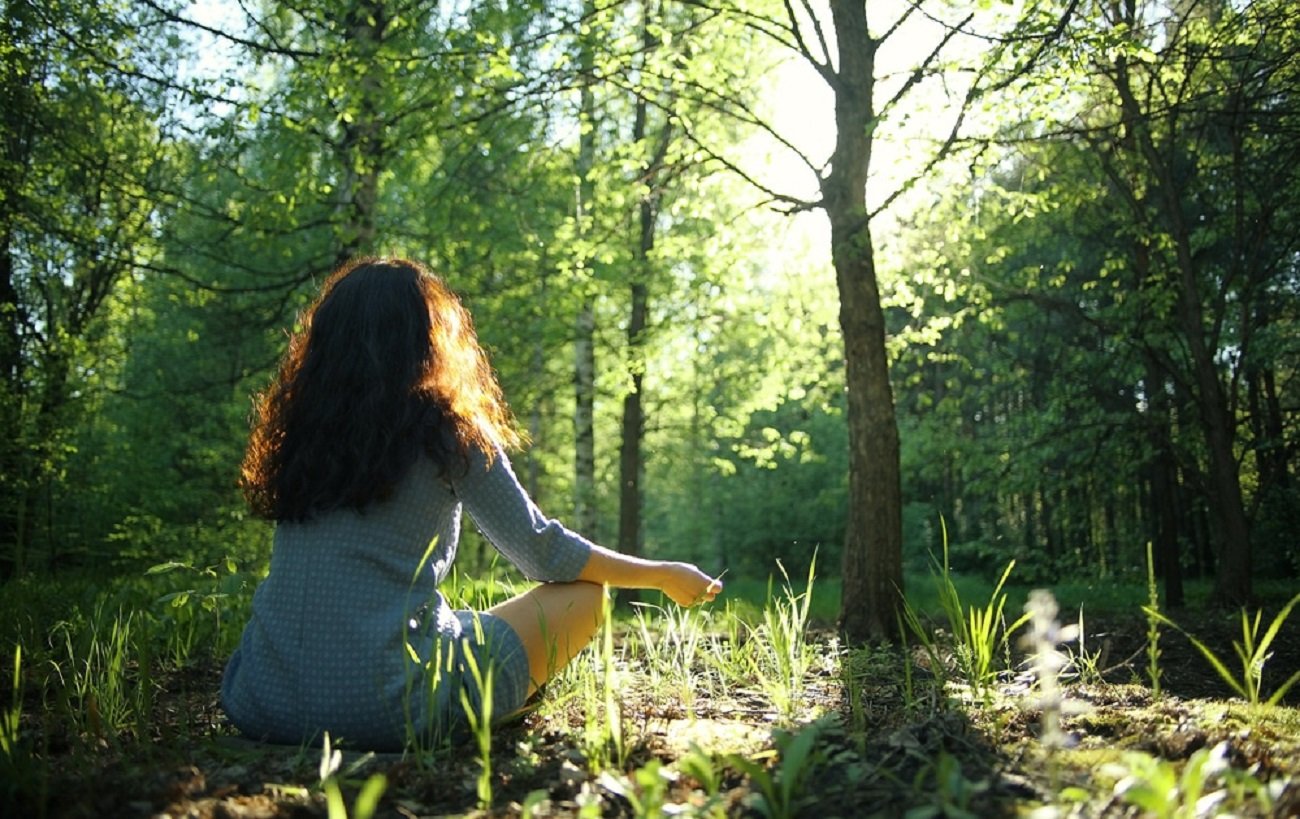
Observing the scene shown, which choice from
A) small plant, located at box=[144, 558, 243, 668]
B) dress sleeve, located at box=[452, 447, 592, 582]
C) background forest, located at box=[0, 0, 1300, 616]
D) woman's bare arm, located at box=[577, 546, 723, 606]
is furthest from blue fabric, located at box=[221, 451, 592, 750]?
background forest, located at box=[0, 0, 1300, 616]

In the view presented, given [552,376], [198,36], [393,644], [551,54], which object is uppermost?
[198,36]

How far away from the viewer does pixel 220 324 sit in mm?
15094

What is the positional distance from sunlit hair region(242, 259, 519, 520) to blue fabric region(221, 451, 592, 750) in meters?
0.07

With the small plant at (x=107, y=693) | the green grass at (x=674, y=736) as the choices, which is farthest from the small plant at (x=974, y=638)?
the small plant at (x=107, y=693)

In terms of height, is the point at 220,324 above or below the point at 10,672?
above

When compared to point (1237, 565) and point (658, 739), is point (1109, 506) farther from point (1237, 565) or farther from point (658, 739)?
point (658, 739)

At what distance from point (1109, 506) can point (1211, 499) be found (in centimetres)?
1070

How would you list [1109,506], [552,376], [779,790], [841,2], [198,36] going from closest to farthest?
[779,790]
[841,2]
[198,36]
[552,376]
[1109,506]

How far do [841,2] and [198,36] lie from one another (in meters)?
8.83

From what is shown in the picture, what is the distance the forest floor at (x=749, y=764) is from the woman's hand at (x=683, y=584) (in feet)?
1.14

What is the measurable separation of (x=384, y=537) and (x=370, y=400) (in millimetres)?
351

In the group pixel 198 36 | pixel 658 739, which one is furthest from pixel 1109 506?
pixel 658 739

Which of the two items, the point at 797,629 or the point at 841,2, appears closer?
the point at 797,629

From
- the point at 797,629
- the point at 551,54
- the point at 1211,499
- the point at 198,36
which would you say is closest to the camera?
the point at 797,629
